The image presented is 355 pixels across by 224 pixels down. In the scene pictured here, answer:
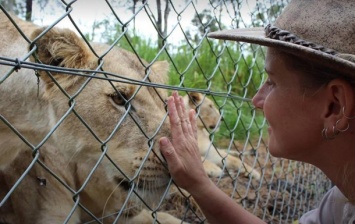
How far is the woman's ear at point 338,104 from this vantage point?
1465mm

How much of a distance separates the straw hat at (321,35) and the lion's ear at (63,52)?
872 millimetres

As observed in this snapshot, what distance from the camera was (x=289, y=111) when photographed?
5.28ft

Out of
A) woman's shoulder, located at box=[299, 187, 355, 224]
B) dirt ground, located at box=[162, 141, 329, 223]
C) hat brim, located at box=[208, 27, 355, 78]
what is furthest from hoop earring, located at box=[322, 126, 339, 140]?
dirt ground, located at box=[162, 141, 329, 223]

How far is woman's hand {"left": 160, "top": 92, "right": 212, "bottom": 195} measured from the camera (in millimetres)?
1919

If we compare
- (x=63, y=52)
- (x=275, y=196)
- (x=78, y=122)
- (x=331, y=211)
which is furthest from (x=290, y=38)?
(x=275, y=196)

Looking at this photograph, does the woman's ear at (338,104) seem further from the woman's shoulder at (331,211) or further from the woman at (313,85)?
the woman's shoulder at (331,211)

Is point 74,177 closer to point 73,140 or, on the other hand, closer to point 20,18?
point 73,140

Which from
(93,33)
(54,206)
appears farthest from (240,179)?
(54,206)

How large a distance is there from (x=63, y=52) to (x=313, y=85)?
107cm

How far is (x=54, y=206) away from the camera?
264 centimetres

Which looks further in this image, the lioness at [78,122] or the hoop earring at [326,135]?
the lioness at [78,122]

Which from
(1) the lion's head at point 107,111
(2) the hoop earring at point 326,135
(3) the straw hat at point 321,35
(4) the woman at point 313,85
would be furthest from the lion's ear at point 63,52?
(2) the hoop earring at point 326,135

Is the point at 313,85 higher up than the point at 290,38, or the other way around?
the point at 290,38

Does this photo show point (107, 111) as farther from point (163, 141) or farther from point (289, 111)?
point (289, 111)
